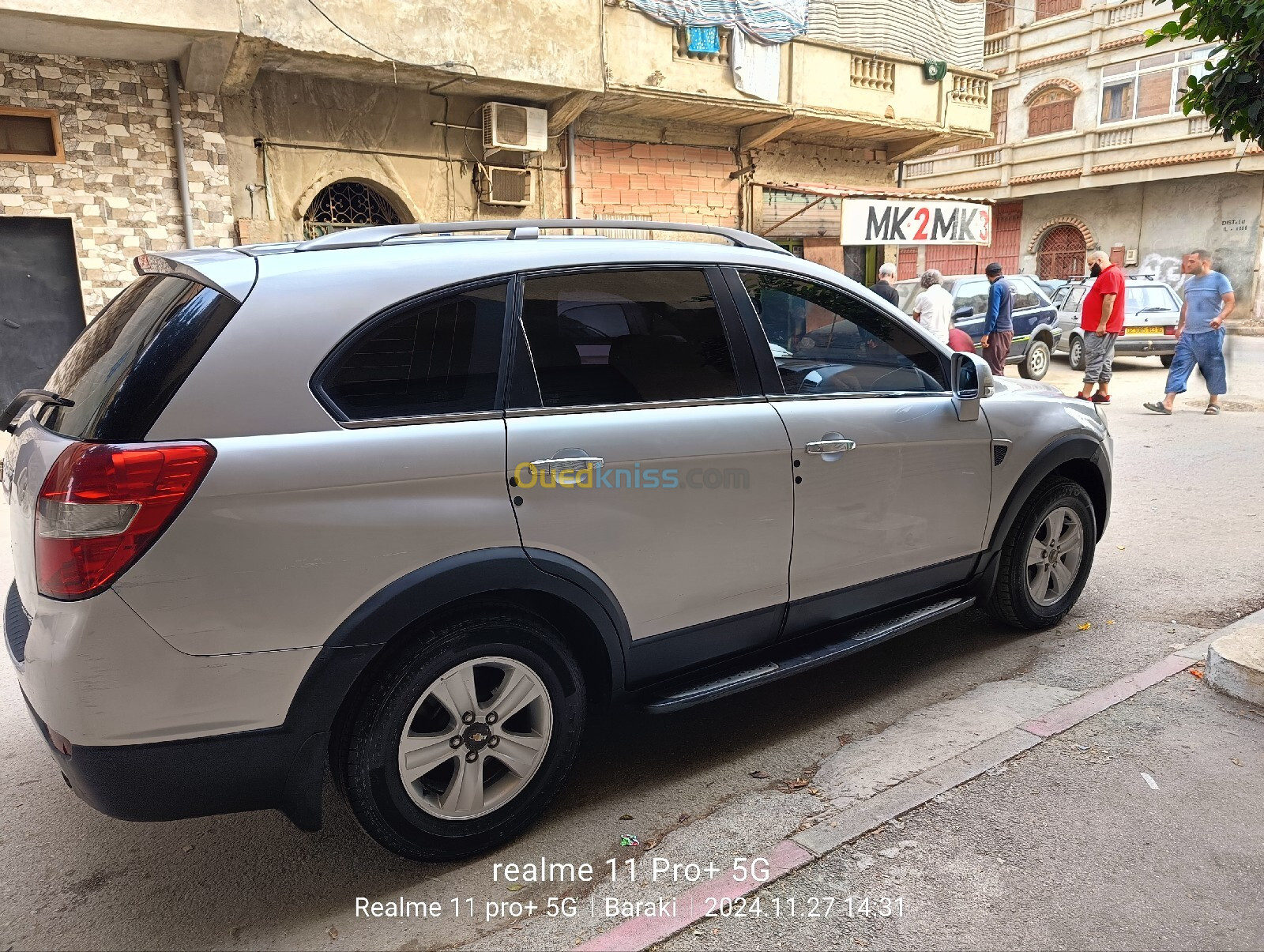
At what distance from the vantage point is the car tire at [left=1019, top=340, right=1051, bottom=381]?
1487 centimetres

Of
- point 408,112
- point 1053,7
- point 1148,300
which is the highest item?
point 1053,7

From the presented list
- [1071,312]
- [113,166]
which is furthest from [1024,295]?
[113,166]

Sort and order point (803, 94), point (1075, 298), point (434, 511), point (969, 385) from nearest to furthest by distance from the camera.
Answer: point (434, 511) → point (969, 385) → point (803, 94) → point (1075, 298)

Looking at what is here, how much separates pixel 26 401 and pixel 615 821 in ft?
7.13

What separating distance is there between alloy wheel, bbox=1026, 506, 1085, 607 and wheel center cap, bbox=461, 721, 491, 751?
2.67 m

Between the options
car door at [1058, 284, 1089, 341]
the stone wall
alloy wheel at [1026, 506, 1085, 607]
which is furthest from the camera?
car door at [1058, 284, 1089, 341]

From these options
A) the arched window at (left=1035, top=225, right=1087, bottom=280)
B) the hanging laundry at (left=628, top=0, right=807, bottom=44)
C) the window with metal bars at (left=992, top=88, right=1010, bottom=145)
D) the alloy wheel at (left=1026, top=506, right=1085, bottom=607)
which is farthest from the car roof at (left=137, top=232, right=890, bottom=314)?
the window with metal bars at (left=992, top=88, right=1010, bottom=145)

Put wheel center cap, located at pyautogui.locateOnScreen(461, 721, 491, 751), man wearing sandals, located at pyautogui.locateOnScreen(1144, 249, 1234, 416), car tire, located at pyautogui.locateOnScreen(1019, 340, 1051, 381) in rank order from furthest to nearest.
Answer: car tire, located at pyautogui.locateOnScreen(1019, 340, 1051, 381) < man wearing sandals, located at pyautogui.locateOnScreen(1144, 249, 1234, 416) < wheel center cap, located at pyautogui.locateOnScreen(461, 721, 491, 751)

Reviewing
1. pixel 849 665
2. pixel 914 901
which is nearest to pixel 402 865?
pixel 914 901

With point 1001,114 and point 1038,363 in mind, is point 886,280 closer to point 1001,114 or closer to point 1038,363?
point 1038,363

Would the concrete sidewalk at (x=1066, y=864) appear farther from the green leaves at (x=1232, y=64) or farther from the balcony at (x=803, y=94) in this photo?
the balcony at (x=803, y=94)

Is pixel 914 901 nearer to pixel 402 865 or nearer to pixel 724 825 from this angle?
pixel 724 825

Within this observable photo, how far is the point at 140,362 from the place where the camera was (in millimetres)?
2174

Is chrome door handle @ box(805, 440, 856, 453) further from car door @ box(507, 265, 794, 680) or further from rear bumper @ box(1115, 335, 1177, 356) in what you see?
rear bumper @ box(1115, 335, 1177, 356)
